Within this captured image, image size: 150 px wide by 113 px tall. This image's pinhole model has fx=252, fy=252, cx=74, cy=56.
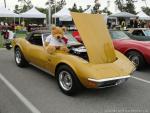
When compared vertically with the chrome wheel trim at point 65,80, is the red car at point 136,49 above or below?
above

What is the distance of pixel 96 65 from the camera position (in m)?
4.97

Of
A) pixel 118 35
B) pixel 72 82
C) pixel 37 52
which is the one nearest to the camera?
pixel 72 82

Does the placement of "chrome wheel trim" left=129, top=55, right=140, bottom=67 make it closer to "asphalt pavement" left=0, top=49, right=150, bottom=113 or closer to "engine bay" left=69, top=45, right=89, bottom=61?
"asphalt pavement" left=0, top=49, right=150, bottom=113

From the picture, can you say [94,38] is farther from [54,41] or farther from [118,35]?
[118,35]

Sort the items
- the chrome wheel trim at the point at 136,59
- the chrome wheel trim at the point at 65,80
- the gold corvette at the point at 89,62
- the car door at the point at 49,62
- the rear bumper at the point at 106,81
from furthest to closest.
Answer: the chrome wheel trim at the point at 136,59, the car door at the point at 49,62, the chrome wheel trim at the point at 65,80, the gold corvette at the point at 89,62, the rear bumper at the point at 106,81

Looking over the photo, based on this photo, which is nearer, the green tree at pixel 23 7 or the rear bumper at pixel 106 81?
the rear bumper at pixel 106 81

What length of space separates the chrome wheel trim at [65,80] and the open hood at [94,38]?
569mm

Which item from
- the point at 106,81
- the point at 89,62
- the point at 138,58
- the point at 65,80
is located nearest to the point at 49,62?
the point at 65,80

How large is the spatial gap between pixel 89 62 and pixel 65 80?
67 centimetres

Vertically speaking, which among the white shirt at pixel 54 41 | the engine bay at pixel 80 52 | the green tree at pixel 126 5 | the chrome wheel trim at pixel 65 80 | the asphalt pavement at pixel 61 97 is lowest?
the asphalt pavement at pixel 61 97

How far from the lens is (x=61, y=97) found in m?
5.11

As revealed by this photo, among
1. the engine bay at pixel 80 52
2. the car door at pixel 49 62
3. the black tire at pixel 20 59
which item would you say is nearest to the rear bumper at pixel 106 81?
the engine bay at pixel 80 52

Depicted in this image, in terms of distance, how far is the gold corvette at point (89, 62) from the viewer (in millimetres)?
4754

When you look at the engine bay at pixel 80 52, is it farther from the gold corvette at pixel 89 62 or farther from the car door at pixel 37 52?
the car door at pixel 37 52
